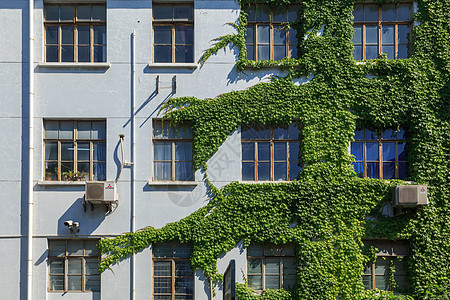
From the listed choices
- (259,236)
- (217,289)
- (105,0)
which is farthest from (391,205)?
(105,0)

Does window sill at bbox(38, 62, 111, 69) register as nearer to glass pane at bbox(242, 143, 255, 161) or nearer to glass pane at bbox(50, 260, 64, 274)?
glass pane at bbox(242, 143, 255, 161)

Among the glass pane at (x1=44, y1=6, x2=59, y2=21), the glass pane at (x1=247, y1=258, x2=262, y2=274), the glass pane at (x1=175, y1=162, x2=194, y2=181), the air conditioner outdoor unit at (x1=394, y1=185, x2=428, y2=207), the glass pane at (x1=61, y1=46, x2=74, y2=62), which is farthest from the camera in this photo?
the glass pane at (x1=44, y1=6, x2=59, y2=21)

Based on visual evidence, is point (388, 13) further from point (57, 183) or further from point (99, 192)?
point (57, 183)

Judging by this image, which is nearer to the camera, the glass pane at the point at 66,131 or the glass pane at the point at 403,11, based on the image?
the glass pane at the point at 66,131

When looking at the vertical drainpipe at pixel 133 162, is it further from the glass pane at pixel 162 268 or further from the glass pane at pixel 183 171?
the glass pane at pixel 183 171

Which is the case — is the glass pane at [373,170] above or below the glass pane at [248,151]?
below

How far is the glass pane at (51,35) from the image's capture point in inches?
585

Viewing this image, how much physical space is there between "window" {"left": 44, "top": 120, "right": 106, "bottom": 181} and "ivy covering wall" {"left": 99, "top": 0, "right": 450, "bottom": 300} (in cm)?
229

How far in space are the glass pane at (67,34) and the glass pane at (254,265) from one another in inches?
359

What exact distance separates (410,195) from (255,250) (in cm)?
497

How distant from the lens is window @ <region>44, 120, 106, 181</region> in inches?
571

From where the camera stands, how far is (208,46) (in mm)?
14711

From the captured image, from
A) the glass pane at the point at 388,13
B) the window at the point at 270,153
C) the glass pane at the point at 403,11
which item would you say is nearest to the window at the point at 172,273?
the window at the point at 270,153

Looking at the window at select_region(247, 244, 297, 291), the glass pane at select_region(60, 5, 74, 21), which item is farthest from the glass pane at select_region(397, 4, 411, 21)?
the glass pane at select_region(60, 5, 74, 21)
